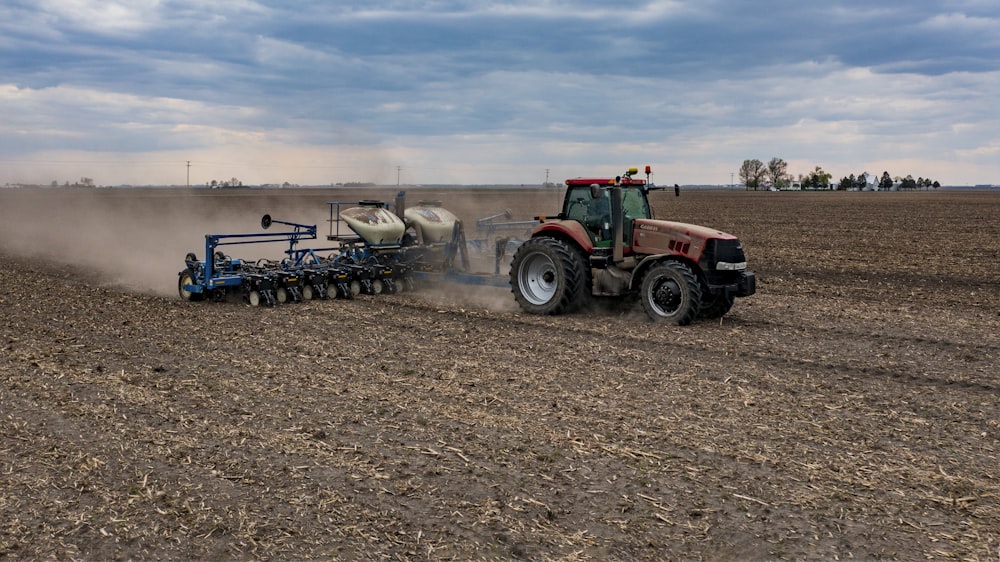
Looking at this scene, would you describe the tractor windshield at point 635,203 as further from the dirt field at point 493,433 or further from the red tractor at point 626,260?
the dirt field at point 493,433

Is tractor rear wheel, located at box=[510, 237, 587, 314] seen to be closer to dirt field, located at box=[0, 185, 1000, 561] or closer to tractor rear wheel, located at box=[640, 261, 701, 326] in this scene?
dirt field, located at box=[0, 185, 1000, 561]

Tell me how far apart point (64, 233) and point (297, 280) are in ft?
65.8

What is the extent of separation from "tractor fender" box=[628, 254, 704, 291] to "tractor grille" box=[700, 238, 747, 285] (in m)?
0.14

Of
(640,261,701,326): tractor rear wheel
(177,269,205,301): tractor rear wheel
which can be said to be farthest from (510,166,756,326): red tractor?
(177,269,205,301): tractor rear wheel

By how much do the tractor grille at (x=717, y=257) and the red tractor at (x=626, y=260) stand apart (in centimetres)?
1

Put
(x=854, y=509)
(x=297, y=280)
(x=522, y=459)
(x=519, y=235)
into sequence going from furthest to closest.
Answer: (x=519, y=235), (x=297, y=280), (x=522, y=459), (x=854, y=509)

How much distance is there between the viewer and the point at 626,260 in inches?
501

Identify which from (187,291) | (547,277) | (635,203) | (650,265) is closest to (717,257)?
(650,265)

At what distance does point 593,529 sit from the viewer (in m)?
5.11

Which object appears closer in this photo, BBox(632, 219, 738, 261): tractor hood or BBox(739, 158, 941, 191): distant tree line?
BBox(632, 219, 738, 261): tractor hood

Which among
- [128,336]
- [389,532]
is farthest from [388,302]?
[389,532]

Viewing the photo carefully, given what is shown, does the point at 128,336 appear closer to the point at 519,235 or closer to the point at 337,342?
the point at 337,342

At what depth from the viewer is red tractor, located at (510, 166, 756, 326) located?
11.8 metres

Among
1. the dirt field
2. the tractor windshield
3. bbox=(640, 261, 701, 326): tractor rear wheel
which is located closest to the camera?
the dirt field
